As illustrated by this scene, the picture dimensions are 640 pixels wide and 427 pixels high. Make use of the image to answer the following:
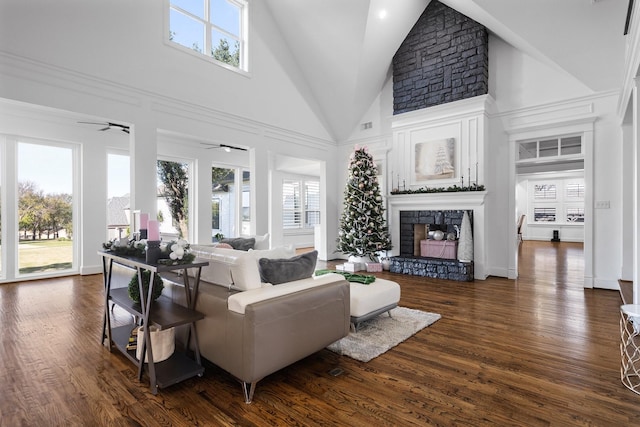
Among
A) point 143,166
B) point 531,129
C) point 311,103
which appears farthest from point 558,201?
point 143,166

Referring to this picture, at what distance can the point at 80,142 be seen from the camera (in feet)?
20.3

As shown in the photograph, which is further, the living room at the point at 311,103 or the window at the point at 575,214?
the window at the point at 575,214

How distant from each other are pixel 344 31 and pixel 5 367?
6406 millimetres

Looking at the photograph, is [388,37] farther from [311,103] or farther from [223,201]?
[223,201]

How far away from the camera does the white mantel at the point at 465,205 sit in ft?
19.2

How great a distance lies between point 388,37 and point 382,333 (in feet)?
18.8

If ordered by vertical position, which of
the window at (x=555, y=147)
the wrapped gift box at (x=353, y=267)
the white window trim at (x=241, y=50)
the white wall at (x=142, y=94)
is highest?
the white window trim at (x=241, y=50)

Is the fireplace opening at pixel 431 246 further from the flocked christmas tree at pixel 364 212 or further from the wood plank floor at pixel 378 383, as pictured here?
the wood plank floor at pixel 378 383

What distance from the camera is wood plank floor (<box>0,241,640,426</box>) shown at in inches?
76.8

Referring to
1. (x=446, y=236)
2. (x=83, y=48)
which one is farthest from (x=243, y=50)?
(x=446, y=236)

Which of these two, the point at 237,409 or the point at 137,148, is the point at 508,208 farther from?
the point at 137,148

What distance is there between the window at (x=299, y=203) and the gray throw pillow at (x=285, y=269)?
753 cm

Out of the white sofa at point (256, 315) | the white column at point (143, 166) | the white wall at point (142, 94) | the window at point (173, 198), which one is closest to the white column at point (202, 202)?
the white wall at point (142, 94)

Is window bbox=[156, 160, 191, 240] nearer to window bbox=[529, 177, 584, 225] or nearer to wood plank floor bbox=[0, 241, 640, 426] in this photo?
wood plank floor bbox=[0, 241, 640, 426]
